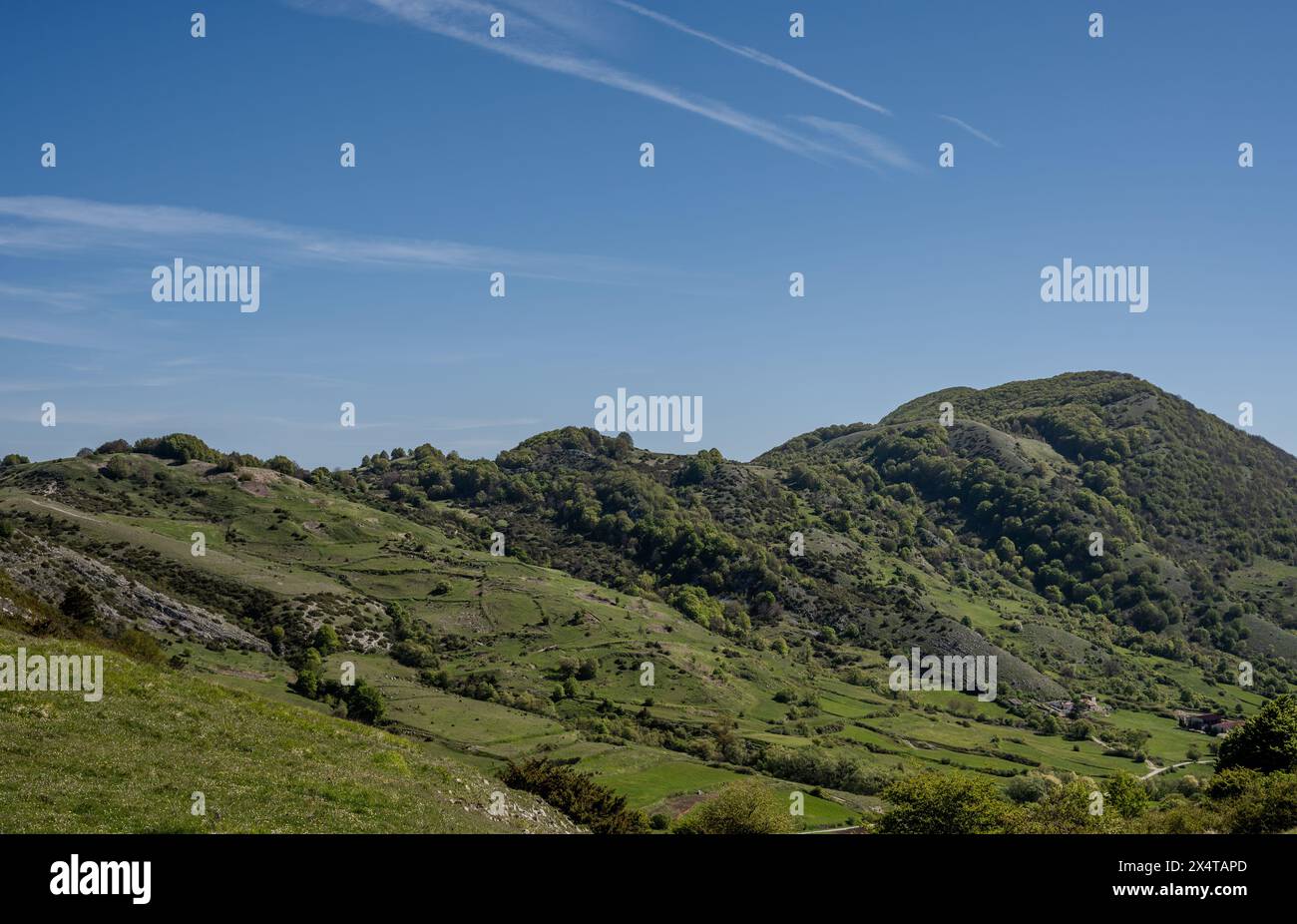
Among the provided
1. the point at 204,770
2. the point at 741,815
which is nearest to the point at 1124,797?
the point at 741,815

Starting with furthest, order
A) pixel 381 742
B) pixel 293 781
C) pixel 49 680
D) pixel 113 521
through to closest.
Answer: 1. pixel 113 521
2. pixel 381 742
3. pixel 49 680
4. pixel 293 781

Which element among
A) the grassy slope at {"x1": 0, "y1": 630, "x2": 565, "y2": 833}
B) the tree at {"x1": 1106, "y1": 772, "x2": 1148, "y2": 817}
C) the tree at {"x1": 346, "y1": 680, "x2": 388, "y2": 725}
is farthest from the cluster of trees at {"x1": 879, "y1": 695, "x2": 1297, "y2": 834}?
the tree at {"x1": 346, "y1": 680, "x2": 388, "y2": 725}

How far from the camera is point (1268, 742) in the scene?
78.5m

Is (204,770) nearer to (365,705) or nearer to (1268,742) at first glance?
(1268,742)

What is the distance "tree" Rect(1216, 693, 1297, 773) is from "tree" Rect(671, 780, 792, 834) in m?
38.8

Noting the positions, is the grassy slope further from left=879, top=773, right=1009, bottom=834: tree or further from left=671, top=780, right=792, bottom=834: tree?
left=879, top=773, right=1009, bottom=834: tree

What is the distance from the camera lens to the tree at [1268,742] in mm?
76188

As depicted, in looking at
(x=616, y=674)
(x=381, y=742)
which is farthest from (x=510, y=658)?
(x=381, y=742)

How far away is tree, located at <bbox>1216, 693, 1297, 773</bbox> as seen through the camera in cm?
7619

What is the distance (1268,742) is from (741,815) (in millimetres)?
45998
